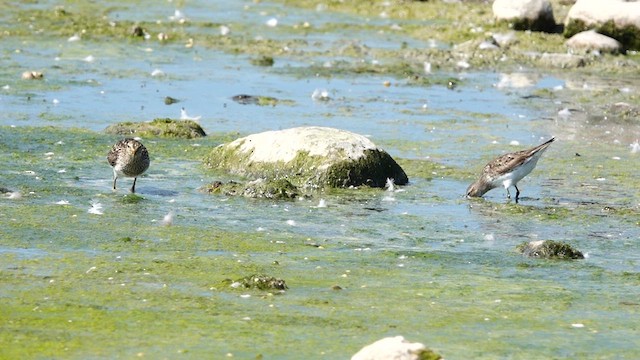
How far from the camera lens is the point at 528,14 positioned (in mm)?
33906

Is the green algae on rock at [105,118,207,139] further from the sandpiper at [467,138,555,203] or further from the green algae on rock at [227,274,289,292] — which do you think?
the green algae on rock at [227,274,289,292]

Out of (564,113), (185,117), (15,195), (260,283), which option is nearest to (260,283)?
(260,283)

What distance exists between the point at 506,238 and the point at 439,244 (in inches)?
35.2

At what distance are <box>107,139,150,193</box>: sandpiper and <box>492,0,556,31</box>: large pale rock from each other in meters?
18.2

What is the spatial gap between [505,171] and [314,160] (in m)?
2.57

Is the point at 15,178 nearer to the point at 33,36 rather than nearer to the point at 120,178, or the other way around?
the point at 120,178

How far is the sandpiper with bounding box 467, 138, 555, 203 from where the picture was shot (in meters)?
17.8

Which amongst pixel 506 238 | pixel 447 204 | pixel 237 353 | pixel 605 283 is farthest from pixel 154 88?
pixel 237 353

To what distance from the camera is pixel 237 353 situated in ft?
34.5

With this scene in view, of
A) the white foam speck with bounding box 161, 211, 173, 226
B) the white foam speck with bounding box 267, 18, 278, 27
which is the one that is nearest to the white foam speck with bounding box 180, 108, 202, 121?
the white foam speck with bounding box 161, 211, 173, 226

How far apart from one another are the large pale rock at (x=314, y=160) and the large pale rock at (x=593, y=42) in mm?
14322

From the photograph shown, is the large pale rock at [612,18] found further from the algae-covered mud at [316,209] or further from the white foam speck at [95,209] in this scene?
the white foam speck at [95,209]

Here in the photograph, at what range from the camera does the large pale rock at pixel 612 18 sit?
31.6m

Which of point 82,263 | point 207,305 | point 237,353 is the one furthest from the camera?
point 82,263
